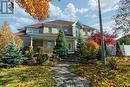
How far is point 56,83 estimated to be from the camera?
581 inches

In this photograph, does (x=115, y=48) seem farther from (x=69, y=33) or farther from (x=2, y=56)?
(x=2, y=56)

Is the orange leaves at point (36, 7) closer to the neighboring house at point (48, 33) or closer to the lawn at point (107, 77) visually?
the lawn at point (107, 77)

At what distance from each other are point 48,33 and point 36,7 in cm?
3158

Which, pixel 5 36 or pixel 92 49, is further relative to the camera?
pixel 92 49

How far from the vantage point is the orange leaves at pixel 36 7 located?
39.8ft

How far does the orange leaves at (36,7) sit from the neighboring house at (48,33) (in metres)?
29.0

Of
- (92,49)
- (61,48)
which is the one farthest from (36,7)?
(61,48)

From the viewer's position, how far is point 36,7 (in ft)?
41.7

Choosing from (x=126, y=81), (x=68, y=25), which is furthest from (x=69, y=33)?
(x=126, y=81)

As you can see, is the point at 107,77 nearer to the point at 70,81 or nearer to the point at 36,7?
the point at 70,81

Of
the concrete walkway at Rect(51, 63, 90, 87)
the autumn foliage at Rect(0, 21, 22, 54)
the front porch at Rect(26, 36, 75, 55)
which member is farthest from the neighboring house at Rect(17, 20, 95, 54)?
the concrete walkway at Rect(51, 63, 90, 87)

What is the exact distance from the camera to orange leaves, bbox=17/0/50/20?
1214 cm

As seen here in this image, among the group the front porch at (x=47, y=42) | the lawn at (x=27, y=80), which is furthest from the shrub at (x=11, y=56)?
the front porch at (x=47, y=42)

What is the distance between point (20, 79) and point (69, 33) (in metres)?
31.5
